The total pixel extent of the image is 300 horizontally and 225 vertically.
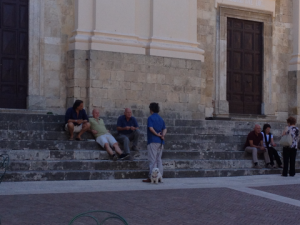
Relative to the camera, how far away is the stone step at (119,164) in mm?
→ 9984

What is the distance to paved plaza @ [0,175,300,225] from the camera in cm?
697

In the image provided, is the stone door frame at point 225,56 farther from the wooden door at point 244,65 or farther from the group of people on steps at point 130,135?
the group of people on steps at point 130,135

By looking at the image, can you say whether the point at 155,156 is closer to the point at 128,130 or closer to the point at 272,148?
the point at 128,130

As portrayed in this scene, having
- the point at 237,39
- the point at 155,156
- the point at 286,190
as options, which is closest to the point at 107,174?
the point at 155,156

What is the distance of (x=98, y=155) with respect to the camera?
11.0 meters

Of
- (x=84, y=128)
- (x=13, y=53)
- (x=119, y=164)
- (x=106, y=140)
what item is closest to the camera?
(x=119, y=164)

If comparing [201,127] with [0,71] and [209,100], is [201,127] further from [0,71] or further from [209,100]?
[0,71]

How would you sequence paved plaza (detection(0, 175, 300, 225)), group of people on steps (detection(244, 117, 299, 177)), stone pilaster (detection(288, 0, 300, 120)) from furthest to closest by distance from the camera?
stone pilaster (detection(288, 0, 300, 120))
group of people on steps (detection(244, 117, 299, 177))
paved plaza (detection(0, 175, 300, 225))

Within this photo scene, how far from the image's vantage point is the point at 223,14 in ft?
57.1

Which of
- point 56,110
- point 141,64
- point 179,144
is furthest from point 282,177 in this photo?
point 56,110

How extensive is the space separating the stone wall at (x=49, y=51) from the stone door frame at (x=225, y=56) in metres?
5.21

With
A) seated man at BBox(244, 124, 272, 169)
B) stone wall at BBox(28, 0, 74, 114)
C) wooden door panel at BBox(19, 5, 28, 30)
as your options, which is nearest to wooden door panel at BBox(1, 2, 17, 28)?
wooden door panel at BBox(19, 5, 28, 30)

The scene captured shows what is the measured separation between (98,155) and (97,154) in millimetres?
30

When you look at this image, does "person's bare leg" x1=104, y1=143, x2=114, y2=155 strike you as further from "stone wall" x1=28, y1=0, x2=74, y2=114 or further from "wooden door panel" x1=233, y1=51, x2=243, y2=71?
"wooden door panel" x1=233, y1=51, x2=243, y2=71
